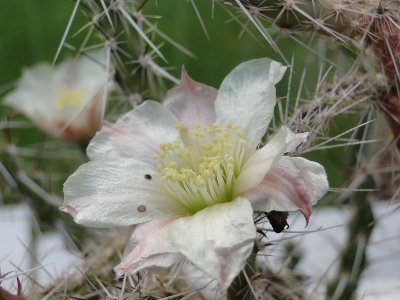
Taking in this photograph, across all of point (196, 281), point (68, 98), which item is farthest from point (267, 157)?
point (68, 98)

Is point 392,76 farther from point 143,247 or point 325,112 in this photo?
point 143,247

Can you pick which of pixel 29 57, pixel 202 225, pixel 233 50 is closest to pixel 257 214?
pixel 202 225

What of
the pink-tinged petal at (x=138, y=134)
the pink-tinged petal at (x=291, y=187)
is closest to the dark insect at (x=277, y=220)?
the pink-tinged petal at (x=291, y=187)

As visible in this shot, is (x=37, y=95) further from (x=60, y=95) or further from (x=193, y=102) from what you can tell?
(x=193, y=102)

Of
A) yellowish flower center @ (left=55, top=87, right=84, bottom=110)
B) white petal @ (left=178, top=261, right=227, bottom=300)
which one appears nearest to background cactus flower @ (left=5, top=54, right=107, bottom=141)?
yellowish flower center @ (left=55, top=87, right=84, bottom=110)

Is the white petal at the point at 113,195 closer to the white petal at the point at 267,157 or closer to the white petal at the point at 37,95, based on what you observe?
the white petal at the point at 267,157

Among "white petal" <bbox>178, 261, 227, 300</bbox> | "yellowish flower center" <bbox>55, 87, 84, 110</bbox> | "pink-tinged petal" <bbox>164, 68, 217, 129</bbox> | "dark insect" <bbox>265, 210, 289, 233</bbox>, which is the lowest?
"yellowish flower center" <bbox>55, 87, 84, 110</bbox>

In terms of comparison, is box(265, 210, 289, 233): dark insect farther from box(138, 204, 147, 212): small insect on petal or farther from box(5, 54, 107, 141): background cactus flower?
box(5, 54, 107, 141): background cactus flower
